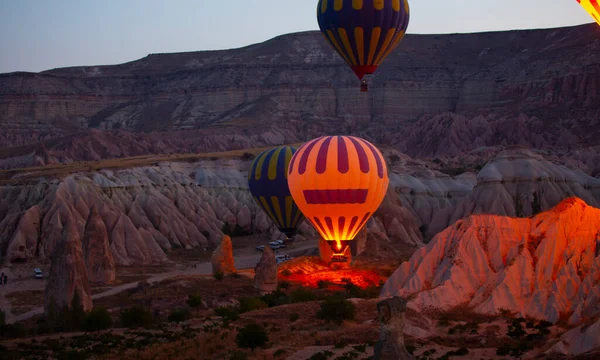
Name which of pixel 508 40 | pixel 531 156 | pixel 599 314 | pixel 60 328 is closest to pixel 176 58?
pixel 508 40

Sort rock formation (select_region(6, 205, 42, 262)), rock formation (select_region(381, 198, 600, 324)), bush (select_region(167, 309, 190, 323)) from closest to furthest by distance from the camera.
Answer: rock formation (select_region(381, 198, 600, 324)) → bush (select_region(167, 309, 190, 323)) → rock formation (select_region(6, 205, 42, 262))

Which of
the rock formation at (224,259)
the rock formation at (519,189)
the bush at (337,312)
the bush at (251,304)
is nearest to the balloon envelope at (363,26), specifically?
the rock formation at (224,259)

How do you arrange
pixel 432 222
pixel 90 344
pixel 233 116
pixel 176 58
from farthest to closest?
pixel 176 58, pixel 233 116, pixel 432 222, pixel 90 344

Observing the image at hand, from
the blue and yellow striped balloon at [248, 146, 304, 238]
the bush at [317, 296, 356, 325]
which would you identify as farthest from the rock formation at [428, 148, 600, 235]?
the bush at [317, 296, 356, 325]

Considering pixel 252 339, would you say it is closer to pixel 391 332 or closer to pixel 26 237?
pixel 391 332

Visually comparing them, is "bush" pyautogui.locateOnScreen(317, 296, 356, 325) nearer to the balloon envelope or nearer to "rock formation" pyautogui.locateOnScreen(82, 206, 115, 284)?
"rock formation" pyautogui.locateOnScreen(82, 206, 115, 284)

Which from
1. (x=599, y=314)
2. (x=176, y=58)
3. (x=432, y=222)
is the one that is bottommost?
(x=432, y=222)

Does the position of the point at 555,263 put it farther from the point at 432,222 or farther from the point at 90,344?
the point at 432,222
